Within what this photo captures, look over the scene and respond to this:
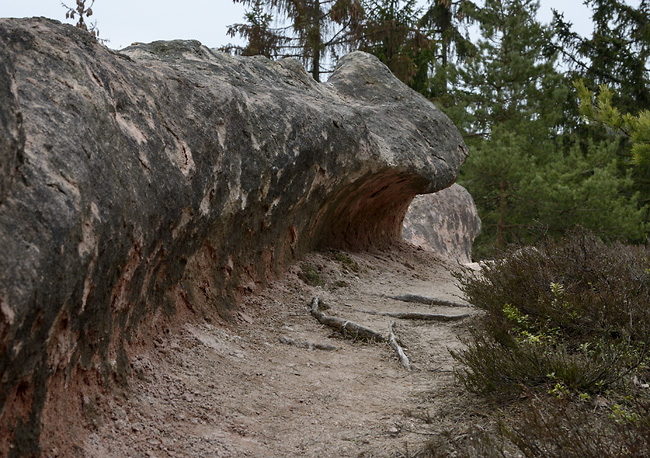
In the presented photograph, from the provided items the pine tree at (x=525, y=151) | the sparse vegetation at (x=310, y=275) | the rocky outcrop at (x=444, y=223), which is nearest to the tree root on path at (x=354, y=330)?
the sparse vegetation at (x=310, y=275)

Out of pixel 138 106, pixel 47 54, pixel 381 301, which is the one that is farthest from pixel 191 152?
pixel 381 301

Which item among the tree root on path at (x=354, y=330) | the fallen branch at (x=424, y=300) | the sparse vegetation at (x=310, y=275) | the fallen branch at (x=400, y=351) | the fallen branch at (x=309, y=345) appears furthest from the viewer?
the fallen branch at (x=424, y=300)

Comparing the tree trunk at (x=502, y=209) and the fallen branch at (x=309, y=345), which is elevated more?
the tree trunk at (x=502, y=209)

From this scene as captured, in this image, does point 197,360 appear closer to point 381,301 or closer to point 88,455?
point 88,455

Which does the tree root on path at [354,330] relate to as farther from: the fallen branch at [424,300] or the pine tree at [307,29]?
the pine tree at [307,29]

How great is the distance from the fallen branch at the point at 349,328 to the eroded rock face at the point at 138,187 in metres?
0.72

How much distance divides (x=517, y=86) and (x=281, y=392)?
1700 centimetres

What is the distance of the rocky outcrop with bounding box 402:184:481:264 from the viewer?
40.2 feet

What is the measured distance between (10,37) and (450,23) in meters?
21.7

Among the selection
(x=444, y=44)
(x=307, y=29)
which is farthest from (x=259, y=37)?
(x=444, y=44)

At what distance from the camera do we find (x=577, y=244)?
5.46 m

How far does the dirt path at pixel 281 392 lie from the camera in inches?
117

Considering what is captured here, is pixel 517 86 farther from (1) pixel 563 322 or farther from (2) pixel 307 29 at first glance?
(1) pixel 563 322

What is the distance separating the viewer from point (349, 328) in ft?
16.7
